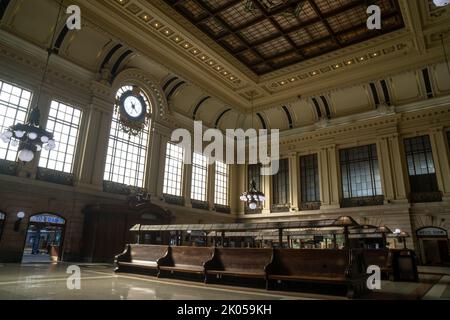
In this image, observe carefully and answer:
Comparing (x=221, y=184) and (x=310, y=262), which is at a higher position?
(x=221, y=184)

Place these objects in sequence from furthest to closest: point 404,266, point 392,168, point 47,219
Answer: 1. point 392,168
2. point 47,219
3. point 404,266

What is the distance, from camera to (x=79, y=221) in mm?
10617

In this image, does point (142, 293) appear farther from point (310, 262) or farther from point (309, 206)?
point (309, 206)

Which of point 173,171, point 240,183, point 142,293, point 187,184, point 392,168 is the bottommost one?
point 142,293

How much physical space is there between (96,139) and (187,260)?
7.08m

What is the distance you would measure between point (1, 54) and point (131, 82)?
456 centimetres

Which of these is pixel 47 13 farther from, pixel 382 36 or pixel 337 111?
pixel 337 111

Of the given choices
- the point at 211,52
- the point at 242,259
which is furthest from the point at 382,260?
the point at 211,52

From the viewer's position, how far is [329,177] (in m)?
15.8

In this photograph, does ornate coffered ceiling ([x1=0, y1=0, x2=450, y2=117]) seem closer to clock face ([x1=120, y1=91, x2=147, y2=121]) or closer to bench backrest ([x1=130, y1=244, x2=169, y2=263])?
clock face ([x1=120, y1=91, x2=147, y2=121])

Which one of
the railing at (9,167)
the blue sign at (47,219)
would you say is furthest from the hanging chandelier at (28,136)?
the blue sign at (47,219)
